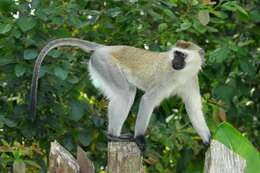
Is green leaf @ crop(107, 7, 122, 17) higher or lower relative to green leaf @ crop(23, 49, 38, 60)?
higher

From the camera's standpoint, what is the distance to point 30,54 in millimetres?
5820

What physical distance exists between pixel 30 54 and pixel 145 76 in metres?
0.89

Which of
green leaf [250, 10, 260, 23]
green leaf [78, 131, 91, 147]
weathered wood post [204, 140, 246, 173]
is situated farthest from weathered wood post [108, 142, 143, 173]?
green leaf [250, 10, 260, 23]

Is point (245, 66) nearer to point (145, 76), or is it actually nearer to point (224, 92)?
point (224, 92)

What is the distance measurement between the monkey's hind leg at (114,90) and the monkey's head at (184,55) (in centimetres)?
39

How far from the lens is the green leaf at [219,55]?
645cm

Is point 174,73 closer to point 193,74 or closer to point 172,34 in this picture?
point 193,74

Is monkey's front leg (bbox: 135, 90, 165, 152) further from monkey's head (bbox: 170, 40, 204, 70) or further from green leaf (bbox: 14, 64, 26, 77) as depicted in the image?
green leaf (bbox: 14, 64, 26, 77)

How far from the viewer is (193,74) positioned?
6145 mm

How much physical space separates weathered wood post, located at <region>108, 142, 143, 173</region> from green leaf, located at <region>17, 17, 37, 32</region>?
Result: 162 centimetres

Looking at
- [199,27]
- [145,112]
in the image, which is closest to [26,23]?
[145,112]

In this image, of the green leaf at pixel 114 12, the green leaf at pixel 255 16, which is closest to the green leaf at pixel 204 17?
the green leaf at pixel 114 12

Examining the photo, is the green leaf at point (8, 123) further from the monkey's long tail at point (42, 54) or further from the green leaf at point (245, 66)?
the green leaf at point (245, 66)

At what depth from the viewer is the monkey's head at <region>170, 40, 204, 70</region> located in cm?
599
